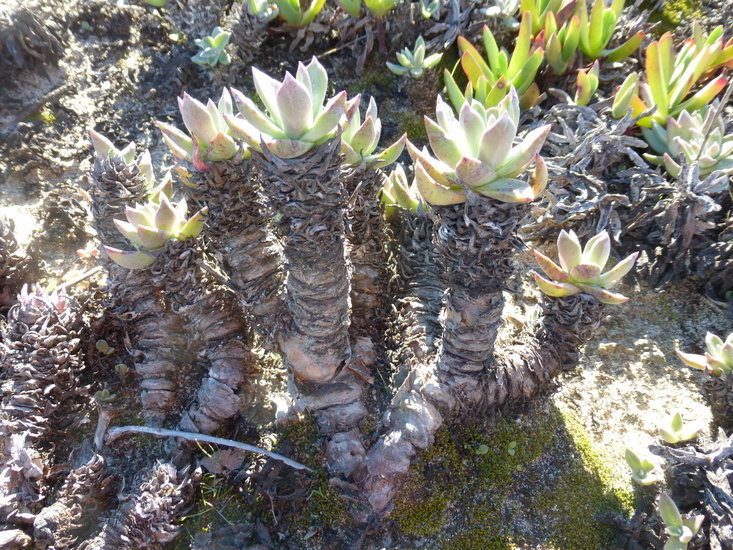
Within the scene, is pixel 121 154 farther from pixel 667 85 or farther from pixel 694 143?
pixel 667 85

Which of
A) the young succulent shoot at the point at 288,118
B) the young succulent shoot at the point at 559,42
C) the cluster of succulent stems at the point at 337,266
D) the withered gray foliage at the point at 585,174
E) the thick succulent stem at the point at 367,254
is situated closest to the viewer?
the young succulent shoot at the point at 288,118

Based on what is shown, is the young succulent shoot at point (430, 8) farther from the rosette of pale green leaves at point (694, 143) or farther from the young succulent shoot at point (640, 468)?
the young succulent shoot at point (640, 468)

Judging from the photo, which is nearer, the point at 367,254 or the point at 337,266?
the point at 337,266

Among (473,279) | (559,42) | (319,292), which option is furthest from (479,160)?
(559,42)

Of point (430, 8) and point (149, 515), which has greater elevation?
point (430, 8)

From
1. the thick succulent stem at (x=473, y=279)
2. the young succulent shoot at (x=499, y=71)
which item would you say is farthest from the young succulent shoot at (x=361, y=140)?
the young succulent shoot at (x=499, y=71)

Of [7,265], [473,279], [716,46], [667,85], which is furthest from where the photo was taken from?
[667,85]

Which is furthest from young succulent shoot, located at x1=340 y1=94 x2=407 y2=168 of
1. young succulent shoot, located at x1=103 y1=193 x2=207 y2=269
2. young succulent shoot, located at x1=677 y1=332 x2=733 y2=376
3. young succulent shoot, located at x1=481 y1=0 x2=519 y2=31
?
young succulent shoot, located at x1=481 y1=0 x2=519 y2=31
